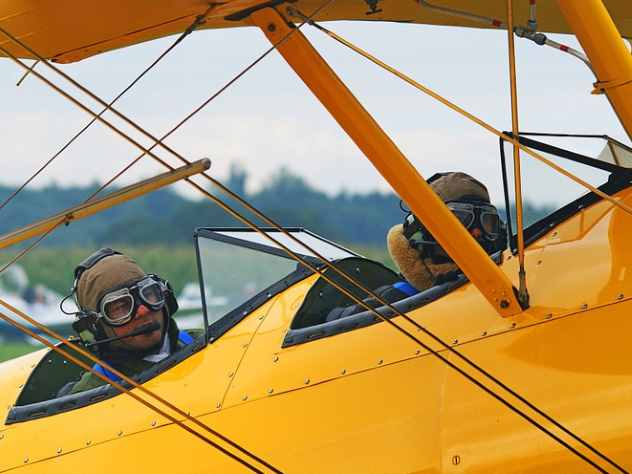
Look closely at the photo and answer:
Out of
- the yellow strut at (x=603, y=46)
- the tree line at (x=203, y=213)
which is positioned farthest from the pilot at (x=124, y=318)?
the tree line at (x=203, y=213)

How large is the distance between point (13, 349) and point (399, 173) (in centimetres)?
1846

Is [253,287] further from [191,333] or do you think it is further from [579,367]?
[579,367]

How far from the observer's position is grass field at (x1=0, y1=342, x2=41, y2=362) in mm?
21094

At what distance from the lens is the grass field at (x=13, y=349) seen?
21.1 m

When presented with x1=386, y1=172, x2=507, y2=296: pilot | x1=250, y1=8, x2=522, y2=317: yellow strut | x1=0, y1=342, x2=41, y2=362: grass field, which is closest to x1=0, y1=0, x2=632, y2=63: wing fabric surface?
x1=250, y1=8, x2=522, y2=317: yellow strut

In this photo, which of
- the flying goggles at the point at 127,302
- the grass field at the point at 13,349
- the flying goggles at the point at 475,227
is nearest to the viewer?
the flying goggles at the point at 475,227

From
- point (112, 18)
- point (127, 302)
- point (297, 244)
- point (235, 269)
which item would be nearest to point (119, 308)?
point (127, 302)

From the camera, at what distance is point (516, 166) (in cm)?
400

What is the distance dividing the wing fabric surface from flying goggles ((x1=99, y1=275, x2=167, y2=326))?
1.06 meters

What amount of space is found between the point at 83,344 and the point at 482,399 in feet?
6.27

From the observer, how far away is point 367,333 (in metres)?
4.48

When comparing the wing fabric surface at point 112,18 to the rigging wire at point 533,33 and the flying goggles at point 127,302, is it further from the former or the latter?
the flying goggles at point 127,302

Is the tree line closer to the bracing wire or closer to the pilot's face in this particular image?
the pilot's face

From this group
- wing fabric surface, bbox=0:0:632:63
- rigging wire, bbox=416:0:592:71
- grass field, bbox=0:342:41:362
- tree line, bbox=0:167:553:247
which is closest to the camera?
wing fabric surface, bbox=0:0:632:63
